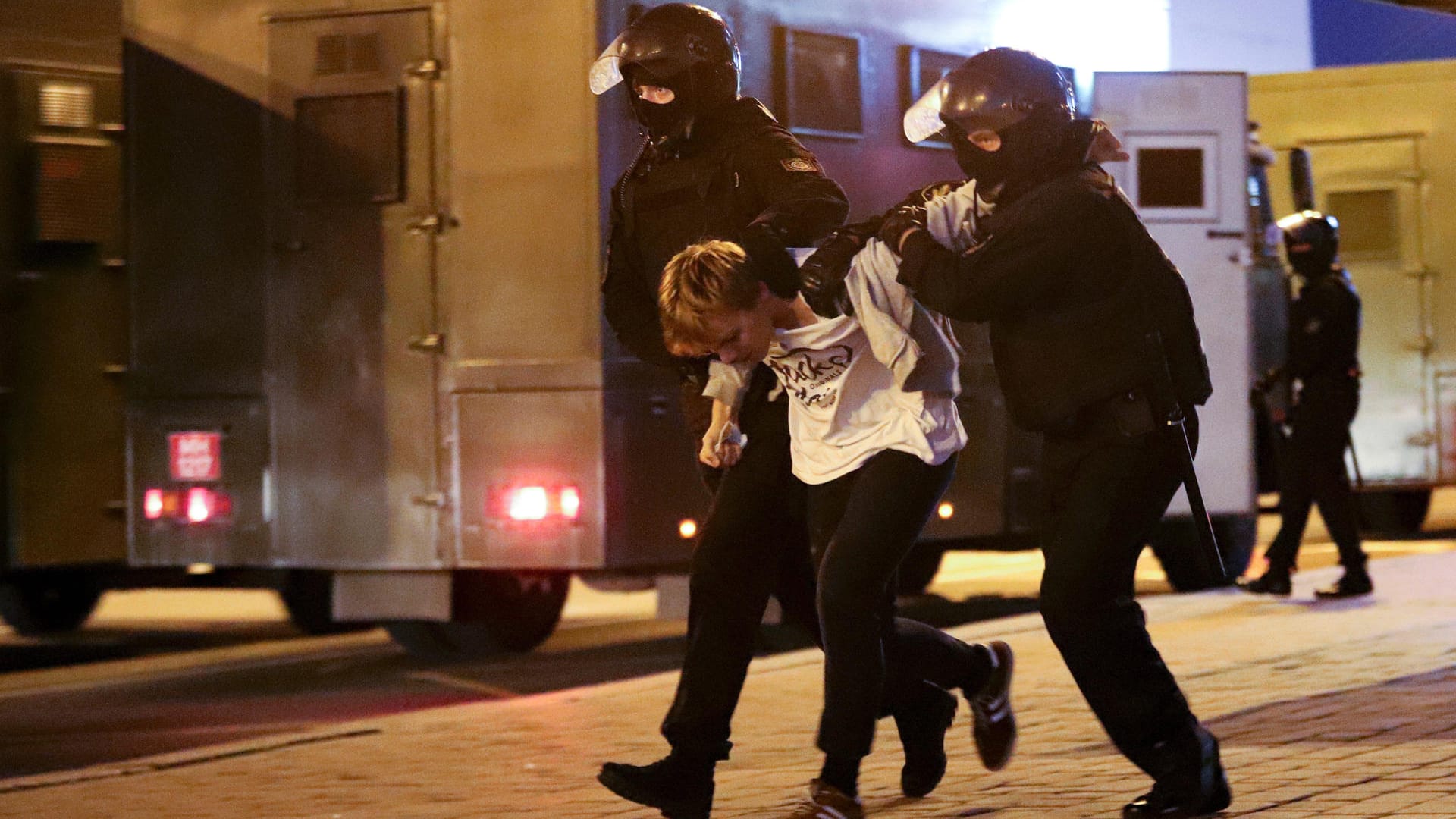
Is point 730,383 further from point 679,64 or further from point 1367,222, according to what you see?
point 1367,222

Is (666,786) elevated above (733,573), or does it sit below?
below

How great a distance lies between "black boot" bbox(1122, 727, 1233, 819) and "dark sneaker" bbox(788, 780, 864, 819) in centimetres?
57

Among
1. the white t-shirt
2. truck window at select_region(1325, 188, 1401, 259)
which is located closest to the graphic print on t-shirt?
the white t-shirt

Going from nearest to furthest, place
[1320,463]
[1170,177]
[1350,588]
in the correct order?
[1350,588]
[1320,463]
[1170,177]

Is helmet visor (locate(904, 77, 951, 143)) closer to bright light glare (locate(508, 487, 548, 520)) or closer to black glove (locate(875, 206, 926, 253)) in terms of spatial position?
black glove (locate(875, 206, 926, 253))

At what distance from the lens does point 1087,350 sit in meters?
4.85

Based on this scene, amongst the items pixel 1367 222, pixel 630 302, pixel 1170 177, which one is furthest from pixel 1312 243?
pixel 630 302

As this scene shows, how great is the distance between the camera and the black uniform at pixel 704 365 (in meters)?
5.18

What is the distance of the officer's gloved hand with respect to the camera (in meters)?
4.95

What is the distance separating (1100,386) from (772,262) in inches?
28.4

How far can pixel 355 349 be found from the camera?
9211 mm

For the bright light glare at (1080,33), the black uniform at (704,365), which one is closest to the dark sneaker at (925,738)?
the black uniform at (704,365)

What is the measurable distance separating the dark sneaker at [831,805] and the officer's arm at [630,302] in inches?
42.1

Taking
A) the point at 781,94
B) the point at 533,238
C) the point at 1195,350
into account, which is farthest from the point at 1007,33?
the point at 1195,350
